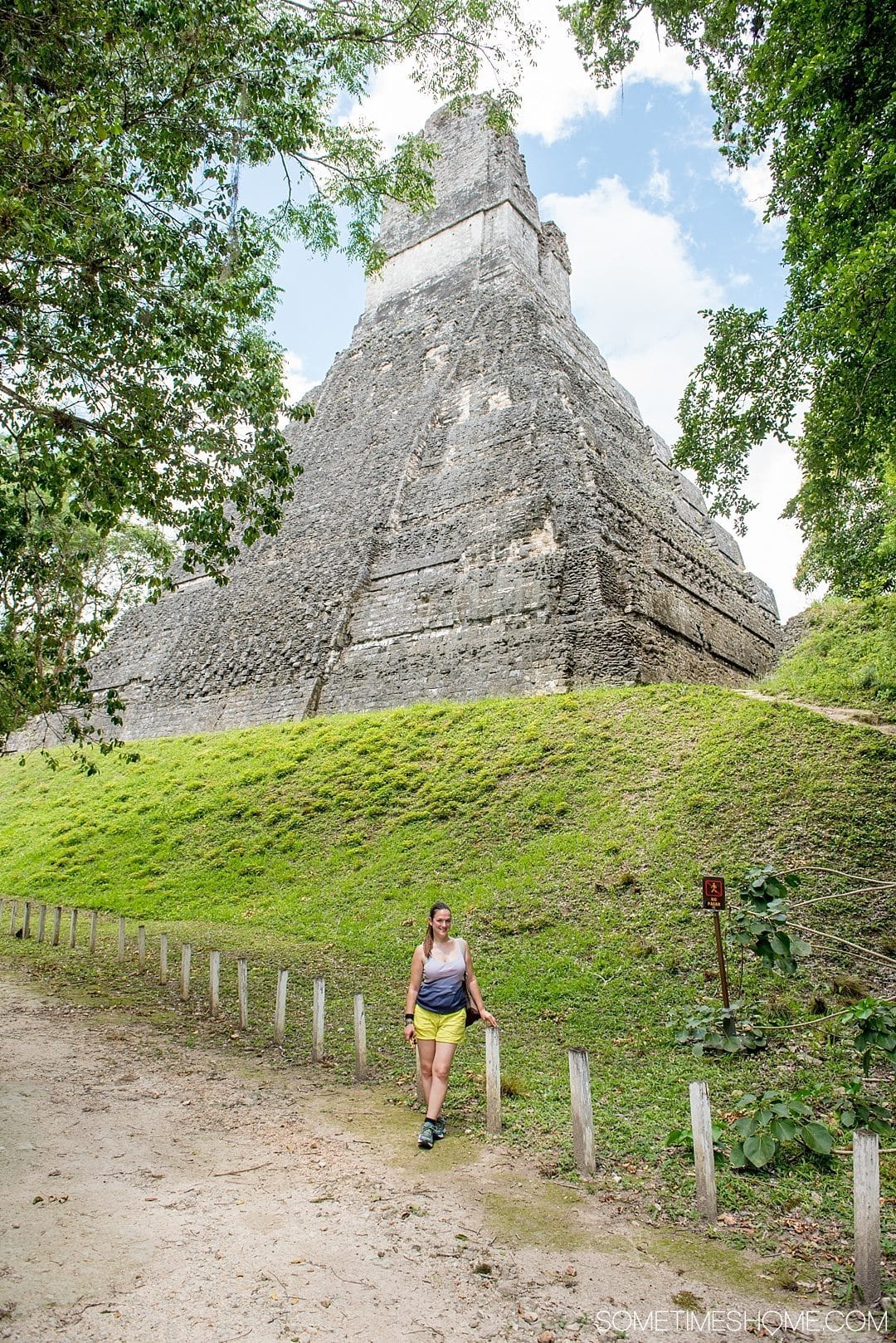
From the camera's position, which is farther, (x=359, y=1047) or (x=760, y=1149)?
(x=359, y=1047)

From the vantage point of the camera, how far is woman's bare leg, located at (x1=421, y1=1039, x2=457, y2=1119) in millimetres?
4320

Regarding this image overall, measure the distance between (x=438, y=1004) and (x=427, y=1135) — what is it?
655 millimetres

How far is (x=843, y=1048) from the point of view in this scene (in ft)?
16.2

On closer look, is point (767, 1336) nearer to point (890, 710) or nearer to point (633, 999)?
point (633, 999)

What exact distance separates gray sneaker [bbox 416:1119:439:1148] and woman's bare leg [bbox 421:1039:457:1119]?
1.8 inches

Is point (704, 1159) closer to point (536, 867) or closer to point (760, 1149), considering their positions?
point (760, 1149)

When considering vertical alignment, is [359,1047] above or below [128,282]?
below

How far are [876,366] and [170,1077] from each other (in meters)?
7.45

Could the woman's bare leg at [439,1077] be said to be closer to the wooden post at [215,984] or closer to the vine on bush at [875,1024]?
the vine on bush at [875,1024]

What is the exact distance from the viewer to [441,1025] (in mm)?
4418

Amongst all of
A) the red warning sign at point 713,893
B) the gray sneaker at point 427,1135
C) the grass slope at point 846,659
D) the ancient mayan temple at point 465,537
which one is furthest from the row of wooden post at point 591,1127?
the grass slope at point 846,659

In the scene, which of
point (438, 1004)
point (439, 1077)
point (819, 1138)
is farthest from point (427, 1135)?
point (819, 1138)

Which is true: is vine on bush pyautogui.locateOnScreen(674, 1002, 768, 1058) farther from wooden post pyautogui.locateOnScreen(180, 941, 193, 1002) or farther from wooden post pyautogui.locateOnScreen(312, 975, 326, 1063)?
wooden post pyautogui.locateOnScreen(180, 941, 193, 1002)

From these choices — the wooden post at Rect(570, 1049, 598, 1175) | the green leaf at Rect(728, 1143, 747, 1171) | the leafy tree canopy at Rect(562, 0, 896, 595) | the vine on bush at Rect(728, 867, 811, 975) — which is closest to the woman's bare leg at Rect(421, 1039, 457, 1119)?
the wooden post at Rect(570, 1049, 598, 1175)
